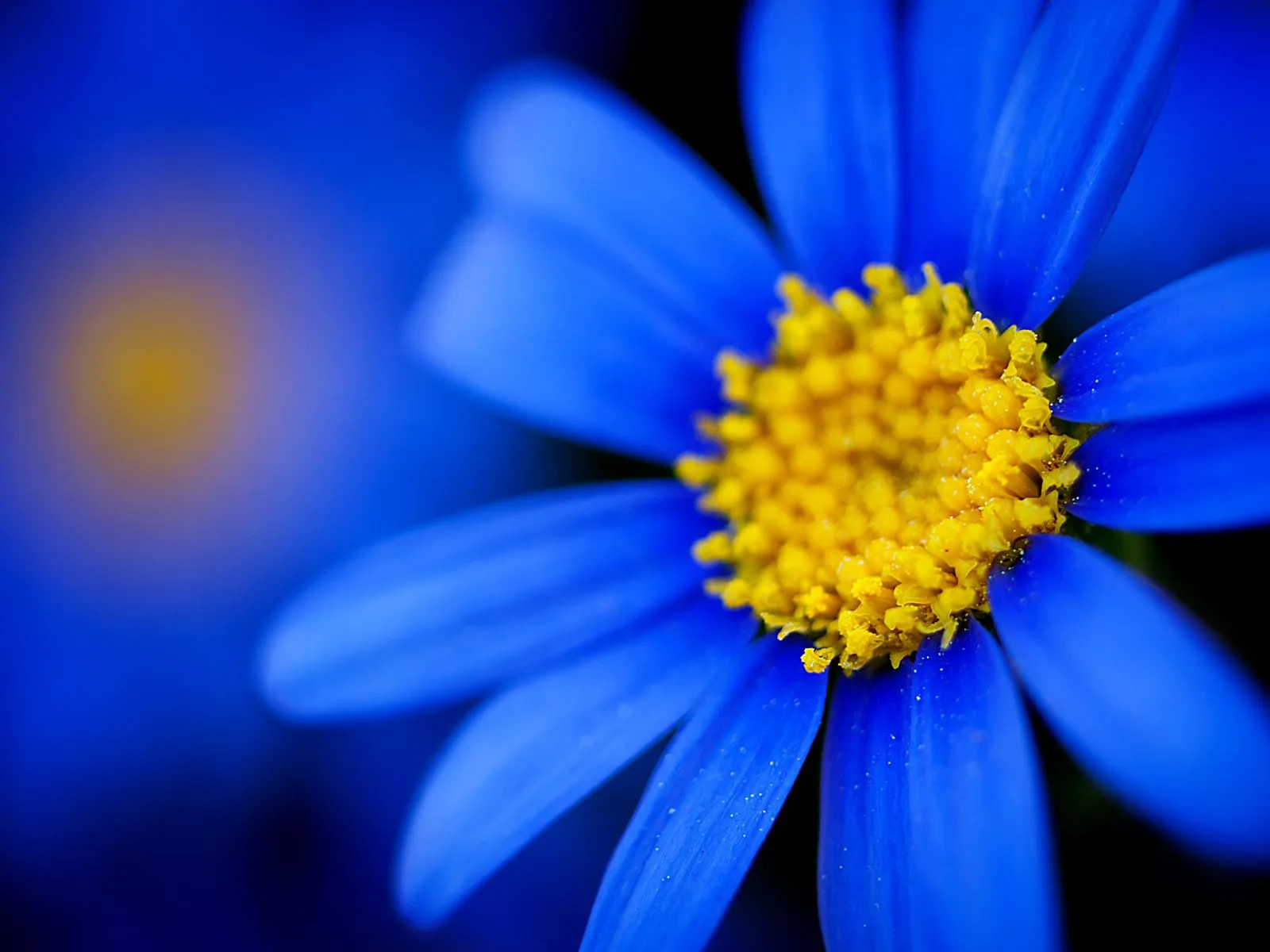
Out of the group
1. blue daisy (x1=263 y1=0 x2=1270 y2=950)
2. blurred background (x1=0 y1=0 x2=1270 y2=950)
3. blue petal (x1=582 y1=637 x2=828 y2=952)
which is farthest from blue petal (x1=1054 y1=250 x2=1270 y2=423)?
blurred background (x1=0 y1=0 x2=1270 y2=950)

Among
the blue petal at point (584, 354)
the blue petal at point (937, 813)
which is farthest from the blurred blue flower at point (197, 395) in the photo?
the blue petal at point (937, 813)

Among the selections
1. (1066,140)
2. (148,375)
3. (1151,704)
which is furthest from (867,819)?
(148,375)

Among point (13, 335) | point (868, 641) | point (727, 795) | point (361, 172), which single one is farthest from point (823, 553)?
point (13, 335)

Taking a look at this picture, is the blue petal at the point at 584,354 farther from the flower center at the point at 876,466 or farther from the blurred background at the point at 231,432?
the blurred background at the point at 231,432

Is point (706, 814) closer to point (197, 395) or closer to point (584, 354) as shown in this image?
point (584, 354)

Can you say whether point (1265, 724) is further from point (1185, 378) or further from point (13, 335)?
point (13, 335)
